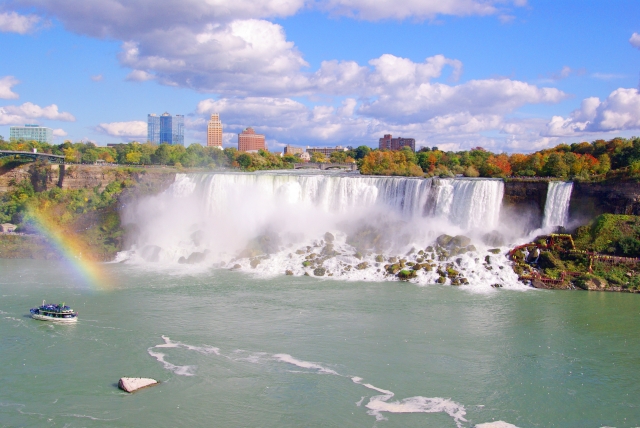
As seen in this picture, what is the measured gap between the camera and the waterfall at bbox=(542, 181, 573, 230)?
30250 millimetres

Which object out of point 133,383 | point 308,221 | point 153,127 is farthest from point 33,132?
point 133,383

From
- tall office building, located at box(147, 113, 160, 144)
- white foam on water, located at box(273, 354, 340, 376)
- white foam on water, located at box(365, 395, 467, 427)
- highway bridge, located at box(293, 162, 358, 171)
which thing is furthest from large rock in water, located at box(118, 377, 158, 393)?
tall office building, located at box(147, 113, 160, 144)

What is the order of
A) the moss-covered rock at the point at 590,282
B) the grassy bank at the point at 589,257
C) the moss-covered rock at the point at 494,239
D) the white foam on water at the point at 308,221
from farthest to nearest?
the moss-covered rock at the point at 494,239 → the white foam on water at the point at 308,221 → the grassy bank at the point at 589,257 → the moss-covered rock at the point at 590,282

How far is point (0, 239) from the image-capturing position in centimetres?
3428

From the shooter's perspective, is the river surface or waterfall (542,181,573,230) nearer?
the river surface

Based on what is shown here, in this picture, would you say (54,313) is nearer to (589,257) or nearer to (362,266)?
(362,266)

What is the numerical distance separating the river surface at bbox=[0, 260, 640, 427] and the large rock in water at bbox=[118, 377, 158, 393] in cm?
22

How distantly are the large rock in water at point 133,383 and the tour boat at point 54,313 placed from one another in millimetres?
5854

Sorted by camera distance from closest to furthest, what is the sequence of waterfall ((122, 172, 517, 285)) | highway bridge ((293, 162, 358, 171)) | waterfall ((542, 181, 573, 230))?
waterfall ((122, 172, 517, 285)) → waterfall ((542, 181, 573, 230)) → highway bridge ((293, 162, 358, 171))

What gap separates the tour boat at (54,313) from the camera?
1912 centimetres

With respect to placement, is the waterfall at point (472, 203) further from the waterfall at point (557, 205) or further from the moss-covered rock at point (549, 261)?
the moss-covered rock at point (549, 261)

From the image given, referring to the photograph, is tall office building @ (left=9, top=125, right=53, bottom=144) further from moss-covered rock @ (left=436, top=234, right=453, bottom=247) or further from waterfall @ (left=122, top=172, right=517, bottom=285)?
moss-covered rock @ (left=436, top=234, right=453, bottom=247)

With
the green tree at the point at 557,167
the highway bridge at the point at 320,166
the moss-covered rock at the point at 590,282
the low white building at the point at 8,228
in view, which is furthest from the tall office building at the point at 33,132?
the moss-covered rock at the point at 590,282

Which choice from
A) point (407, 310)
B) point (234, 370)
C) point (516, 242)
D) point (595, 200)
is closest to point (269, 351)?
point (234, 370)
